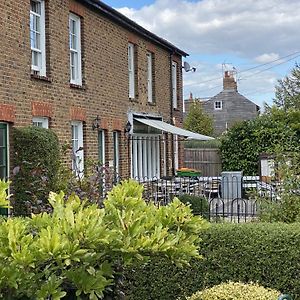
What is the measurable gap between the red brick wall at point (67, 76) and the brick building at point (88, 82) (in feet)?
0.08

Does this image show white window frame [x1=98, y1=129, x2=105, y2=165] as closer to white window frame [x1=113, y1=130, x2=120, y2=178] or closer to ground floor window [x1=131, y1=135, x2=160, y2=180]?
white window frame [x1=113, y1=130, x2=120, y2=178]

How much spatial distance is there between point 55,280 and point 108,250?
41 cm

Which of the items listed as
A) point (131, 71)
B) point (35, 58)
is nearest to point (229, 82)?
point (131, 71)

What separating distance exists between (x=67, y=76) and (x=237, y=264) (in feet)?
32.1

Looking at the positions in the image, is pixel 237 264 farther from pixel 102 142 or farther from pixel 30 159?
pixel 102 142

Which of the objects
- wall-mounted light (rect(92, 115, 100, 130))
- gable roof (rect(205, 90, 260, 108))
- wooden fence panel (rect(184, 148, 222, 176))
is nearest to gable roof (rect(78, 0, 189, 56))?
wall-mounted light (rect(92, 115, 100, 130))

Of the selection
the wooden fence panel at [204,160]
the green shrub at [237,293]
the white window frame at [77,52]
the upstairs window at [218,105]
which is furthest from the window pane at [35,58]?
the upstairs window at [218,105]

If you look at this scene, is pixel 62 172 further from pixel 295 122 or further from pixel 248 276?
pixel 295 122

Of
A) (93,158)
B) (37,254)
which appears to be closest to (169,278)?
(37,254)

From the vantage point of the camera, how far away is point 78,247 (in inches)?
143

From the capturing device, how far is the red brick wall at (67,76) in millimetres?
12570

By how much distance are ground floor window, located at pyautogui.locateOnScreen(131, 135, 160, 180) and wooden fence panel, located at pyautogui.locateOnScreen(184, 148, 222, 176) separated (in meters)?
5.73

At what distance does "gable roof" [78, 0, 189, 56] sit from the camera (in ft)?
54.5

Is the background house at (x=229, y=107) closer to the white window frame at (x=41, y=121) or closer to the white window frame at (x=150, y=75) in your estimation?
the white window frame at (x=150, y=75)
